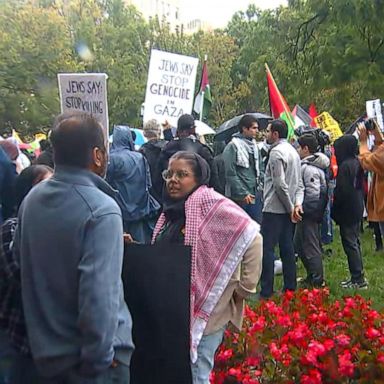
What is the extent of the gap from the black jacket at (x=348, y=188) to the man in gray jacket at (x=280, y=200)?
30.4 inches

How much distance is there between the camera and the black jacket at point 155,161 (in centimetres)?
784

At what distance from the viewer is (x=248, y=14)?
2222 inches

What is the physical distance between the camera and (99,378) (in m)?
2.61

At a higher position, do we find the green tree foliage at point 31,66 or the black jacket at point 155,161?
the green tree foliage at point 31,66

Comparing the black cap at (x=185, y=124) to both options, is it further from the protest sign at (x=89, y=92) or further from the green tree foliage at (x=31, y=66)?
the green tree foliage at (x=31, y=66)

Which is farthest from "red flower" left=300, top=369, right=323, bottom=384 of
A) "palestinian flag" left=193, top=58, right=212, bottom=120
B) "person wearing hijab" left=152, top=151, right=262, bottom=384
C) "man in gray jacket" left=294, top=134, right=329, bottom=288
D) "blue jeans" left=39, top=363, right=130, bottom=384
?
"palestinian flag" left=193, top=58, right=212, bottom=120

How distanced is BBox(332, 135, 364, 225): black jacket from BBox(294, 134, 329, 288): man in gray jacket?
0.71ft

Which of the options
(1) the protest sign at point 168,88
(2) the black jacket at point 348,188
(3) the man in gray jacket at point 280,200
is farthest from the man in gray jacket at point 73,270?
(1) the protest sign at point 168,88

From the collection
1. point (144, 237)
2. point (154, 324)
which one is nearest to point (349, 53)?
point (144, 237)

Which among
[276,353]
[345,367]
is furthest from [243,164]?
[345,367]

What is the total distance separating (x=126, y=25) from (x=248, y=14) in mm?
12367

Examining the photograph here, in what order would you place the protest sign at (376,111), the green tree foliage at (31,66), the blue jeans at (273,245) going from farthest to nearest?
1. the green tree foliage at (31,66)
2. the protest sign at (376,111)
3. the blue jeans at (273,245)

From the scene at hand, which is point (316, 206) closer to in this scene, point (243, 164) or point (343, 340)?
point (243, 164)

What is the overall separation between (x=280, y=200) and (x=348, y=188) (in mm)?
1064
